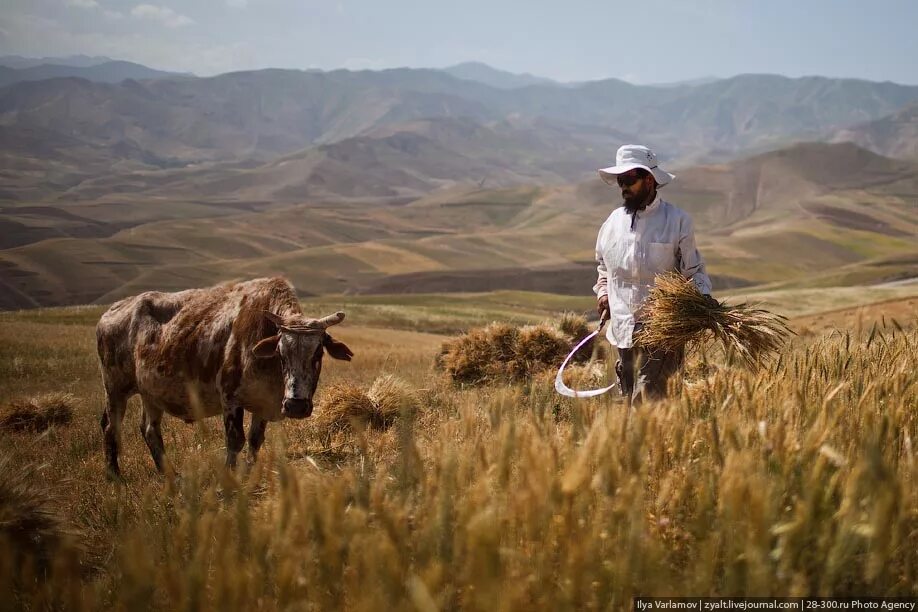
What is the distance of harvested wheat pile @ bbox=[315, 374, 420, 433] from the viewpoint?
28.3ft

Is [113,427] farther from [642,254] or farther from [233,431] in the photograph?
[642,254]

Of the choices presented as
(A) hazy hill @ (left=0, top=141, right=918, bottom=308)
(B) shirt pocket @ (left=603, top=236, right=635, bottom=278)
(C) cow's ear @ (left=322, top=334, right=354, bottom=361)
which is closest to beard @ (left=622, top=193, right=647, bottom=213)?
(B) shirt pocket @ (left=603, top=236, right=635, bottom=278)

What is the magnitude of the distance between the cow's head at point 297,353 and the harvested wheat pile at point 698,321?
9.28 feet

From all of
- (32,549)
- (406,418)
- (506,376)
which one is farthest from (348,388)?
(406,418)

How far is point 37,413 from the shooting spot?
1115cm

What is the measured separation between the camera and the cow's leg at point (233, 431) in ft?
23.3

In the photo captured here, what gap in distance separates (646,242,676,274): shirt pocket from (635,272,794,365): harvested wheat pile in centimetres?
35

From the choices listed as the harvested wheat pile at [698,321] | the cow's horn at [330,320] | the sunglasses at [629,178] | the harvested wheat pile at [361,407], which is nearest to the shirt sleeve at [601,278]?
the sunglasses at [629,178]

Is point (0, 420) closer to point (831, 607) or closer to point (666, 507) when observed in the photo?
point (666, 507)

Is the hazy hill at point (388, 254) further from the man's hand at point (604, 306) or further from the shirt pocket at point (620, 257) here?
the shirt pocket at point (620, 257)

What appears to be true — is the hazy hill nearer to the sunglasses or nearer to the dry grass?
the sunglasses

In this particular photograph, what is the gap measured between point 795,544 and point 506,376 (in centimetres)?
998

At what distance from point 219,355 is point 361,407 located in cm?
198

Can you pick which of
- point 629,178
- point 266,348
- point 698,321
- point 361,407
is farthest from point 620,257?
point 361,407
